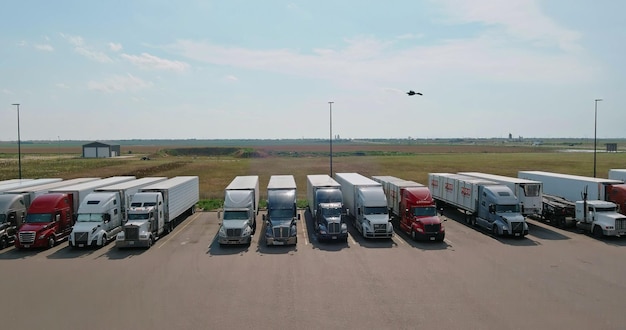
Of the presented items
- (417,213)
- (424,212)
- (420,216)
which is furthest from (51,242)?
(424,212)

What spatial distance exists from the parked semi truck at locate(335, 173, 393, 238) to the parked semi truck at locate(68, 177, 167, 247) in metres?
15.7

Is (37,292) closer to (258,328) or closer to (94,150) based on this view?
(258,328)

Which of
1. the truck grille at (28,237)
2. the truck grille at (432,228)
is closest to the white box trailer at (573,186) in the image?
the truck grille at (432,228)

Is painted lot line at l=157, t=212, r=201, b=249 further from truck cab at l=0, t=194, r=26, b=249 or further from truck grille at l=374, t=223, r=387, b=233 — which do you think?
truck grille at l=374, t=223, r=387, b=233

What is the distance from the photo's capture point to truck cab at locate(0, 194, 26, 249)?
26.9m

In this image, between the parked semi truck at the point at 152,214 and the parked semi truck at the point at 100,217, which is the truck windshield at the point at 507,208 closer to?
the parked semi truck at the point at 152,214

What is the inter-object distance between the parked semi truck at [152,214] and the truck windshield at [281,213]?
24.0ft

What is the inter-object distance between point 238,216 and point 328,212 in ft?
18.7

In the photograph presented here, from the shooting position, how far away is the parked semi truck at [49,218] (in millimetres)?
25703

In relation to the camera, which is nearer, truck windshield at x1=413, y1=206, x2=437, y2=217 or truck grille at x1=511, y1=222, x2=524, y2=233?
truck grille at x1=511, y1=222, x2=524, y2=233

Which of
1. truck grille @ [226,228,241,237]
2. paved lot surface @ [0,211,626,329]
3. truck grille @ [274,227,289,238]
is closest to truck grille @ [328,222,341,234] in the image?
paved lot surface @ [0,211,626,329]

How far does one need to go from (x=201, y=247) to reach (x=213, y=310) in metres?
10.7

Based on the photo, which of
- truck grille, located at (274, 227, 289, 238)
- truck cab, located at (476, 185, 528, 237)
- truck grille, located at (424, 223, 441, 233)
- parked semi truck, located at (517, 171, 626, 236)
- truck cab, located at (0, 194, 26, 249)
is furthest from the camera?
truck cab, located at (476, 185, 528, 237)

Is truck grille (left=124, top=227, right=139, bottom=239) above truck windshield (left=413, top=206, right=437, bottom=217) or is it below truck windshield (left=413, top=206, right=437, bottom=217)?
below
